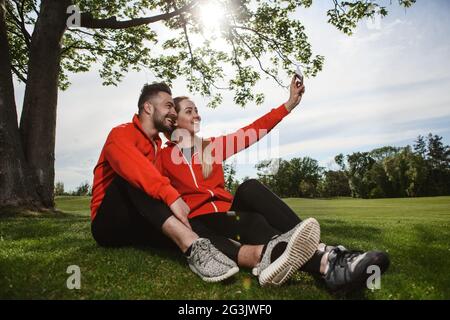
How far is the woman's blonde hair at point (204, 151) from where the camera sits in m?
4.10

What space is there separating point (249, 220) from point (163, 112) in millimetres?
1674

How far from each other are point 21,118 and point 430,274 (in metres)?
10.8

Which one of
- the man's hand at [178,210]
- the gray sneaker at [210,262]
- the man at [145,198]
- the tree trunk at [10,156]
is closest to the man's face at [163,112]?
the man at [145,198]

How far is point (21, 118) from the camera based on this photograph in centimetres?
1063

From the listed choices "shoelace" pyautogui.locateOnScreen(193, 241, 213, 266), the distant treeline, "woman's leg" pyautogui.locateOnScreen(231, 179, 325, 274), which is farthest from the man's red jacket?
the distant treeline

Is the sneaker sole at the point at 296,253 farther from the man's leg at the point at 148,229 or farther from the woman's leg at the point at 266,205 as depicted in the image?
the woman's leg at the point at 266,205

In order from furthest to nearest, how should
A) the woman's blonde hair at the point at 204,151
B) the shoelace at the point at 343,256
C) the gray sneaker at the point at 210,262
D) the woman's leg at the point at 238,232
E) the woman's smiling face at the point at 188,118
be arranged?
the woman's smiling face at the point at 188,118
the woman's blonde hair at the point at 204,151
the woman's leg at the point at 238,232
the gray sneaker at the point at 210,262
the shoelace at the point at 343,256

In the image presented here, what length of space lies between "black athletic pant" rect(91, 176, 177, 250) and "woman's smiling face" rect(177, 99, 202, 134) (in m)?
1.15

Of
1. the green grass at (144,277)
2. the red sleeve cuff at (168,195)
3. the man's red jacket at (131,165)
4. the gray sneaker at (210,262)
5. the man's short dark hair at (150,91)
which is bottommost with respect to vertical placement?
the green grass at (144,277)

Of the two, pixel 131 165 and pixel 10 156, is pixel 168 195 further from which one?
pixel 10 156

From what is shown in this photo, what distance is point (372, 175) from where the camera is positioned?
330 ft

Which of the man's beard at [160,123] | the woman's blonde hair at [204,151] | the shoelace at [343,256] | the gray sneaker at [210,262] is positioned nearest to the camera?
the shoelace at [343,256]

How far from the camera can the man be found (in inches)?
129
